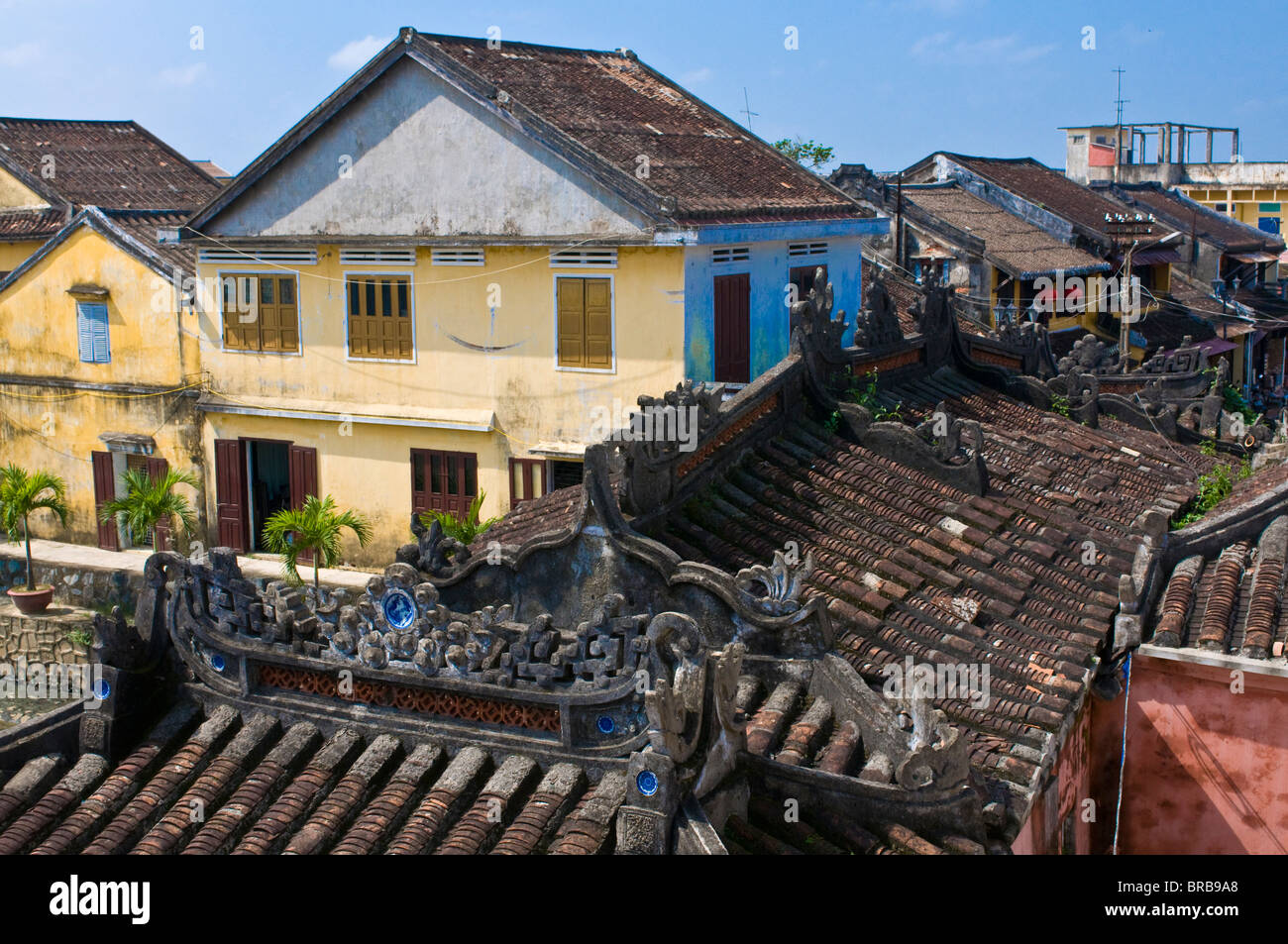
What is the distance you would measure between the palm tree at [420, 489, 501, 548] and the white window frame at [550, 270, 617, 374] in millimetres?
3076

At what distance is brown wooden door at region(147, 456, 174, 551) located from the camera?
96.9ft

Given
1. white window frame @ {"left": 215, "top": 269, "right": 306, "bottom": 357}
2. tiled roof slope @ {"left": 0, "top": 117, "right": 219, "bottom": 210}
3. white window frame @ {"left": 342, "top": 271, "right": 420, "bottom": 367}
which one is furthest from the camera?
tiled roof slope @ {"left": 0, "top": 117, "right": 219, "bottom": 210}

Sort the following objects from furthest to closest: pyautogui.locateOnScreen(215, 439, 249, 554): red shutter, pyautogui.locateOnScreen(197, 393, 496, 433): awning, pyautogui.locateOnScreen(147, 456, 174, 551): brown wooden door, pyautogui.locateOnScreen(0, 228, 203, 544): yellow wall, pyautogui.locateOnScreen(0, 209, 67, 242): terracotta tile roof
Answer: pyautogui.locateOnScreen(0, 209, 67, 242): terracotta tile roof
pyautogui.locateOnScreen(147, 456, 174, 551): brown wooden door
pyautogui.locateOnScreen(0, 228, 203, 544): yellow wall
pyautogui.locateOnScreen(215, 439, 249, 554): red shutter
pyautogui.locateOnScreen(197, 393, 496, 433): awning

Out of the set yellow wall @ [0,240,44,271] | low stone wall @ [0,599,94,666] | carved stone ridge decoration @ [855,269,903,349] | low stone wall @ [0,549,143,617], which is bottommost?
low stone wall @ [0,599,94,666]

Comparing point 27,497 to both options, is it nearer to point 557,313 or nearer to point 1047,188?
point 557,313

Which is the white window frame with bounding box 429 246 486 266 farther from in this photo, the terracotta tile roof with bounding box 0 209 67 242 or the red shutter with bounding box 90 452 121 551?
the terracotta tile roof with bounding box 0 209 67 242

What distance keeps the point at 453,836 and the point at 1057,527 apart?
8637 millimetres

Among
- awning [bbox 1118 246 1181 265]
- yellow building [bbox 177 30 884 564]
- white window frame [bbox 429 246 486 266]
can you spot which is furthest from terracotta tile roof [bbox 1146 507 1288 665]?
awning [bbox 1118 246 1181 265]

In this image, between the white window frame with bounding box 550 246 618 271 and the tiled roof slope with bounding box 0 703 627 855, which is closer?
the tiled roof slope with bounding box 0 703 627 855

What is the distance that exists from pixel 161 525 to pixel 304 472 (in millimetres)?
4297

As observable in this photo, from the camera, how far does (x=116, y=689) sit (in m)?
8.92

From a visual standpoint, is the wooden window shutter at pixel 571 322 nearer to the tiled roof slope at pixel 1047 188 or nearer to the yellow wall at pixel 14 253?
the yellow wall at pixel 14 253

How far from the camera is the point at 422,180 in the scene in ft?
80.6

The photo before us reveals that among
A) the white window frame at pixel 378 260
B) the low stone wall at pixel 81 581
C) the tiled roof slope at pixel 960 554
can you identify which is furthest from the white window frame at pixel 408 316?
the tiled roof slope at pixel 960 554
